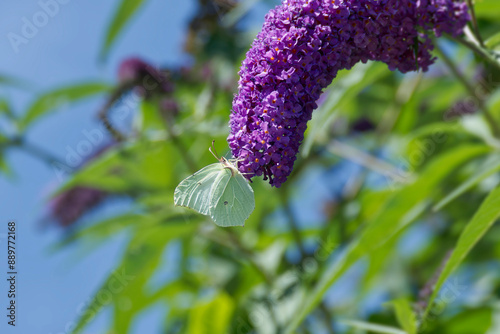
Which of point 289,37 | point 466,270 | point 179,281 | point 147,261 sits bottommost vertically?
point 466,270

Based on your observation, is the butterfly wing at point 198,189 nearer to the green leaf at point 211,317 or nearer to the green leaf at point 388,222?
the green leaf at point 388,222

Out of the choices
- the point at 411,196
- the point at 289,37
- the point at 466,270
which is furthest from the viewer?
the point at 466,270

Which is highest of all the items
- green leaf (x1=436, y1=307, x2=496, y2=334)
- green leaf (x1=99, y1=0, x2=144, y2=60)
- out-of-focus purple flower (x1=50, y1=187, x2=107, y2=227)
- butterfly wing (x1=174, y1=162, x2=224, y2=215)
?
green leaf (x1=99, y1=0, x2=144, y2=60)

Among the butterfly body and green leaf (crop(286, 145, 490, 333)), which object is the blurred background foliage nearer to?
green leaf (crop(286, 145, 490, 333))

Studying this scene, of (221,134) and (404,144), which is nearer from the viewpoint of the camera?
(221,134)

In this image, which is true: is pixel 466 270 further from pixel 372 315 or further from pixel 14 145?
pixel 14 145

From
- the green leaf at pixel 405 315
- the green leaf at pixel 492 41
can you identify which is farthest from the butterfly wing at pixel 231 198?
the green leaf at pixel 492 41

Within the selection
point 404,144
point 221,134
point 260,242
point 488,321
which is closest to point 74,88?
point 221,134

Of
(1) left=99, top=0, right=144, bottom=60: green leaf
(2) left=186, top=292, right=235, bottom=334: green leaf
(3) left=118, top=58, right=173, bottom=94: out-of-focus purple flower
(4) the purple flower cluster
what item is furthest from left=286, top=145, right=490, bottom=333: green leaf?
(1) left=99, top=0, right=144, bottom=60: green leaf
